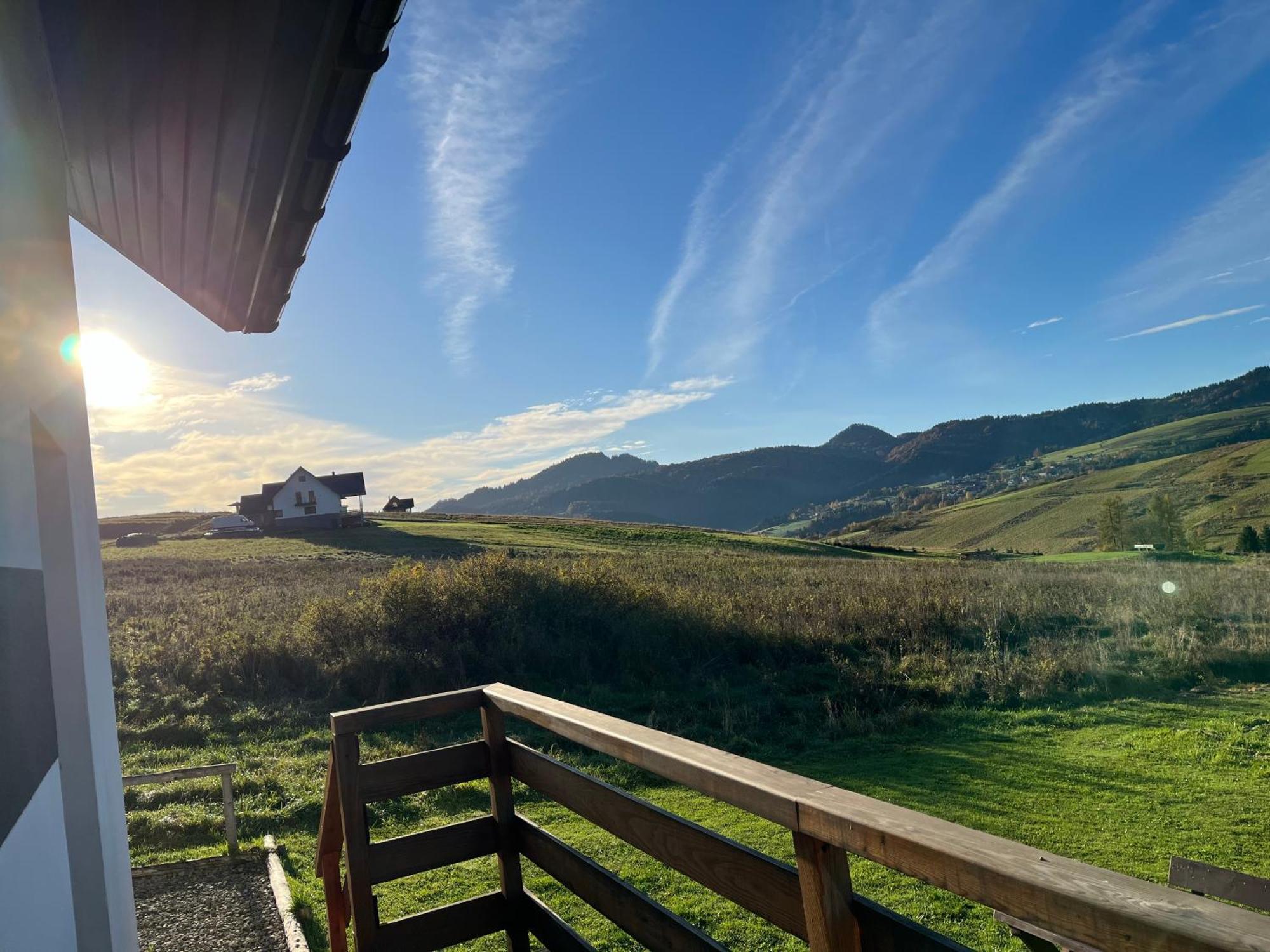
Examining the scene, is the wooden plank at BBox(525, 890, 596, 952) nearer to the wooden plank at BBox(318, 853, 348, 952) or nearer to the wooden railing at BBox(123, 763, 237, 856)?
the wooden plank at BBox(318, 853, 348, 952)

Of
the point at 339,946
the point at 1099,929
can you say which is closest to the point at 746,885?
the point at 1099,929

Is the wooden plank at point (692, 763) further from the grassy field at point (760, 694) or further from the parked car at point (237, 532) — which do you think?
the parked car at point (237, 532)

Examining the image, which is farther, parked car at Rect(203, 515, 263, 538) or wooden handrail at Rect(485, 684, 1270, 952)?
parked car at Rect(203, 515, 263, 538)

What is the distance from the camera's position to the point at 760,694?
1227 centimetres

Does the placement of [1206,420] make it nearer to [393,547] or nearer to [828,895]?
[393,547]

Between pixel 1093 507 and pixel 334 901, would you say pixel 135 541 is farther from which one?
pixel 1093 507

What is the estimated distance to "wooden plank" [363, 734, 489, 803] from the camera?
2797mm

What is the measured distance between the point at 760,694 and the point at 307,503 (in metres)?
48.5

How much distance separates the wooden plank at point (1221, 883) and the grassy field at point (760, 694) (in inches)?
73.0

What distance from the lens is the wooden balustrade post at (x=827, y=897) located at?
1360 mm

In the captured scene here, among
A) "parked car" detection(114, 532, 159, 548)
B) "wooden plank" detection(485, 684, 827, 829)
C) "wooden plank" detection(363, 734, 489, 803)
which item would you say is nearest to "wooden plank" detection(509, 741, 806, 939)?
"wooden plank" detection(485, 684, 827, 829)

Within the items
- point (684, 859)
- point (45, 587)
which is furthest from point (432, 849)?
point (45, 587)

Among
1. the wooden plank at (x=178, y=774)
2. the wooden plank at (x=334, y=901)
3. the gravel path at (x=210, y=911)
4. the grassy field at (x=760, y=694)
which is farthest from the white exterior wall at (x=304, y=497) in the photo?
the wooden plank at (x=334, y=901)

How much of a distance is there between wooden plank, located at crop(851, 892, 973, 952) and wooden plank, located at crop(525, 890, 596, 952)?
1.40 m
